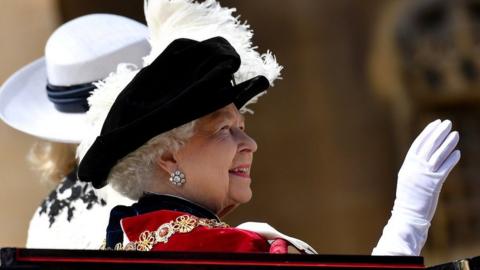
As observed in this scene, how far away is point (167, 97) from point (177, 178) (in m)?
0.18

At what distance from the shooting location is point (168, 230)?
336cm

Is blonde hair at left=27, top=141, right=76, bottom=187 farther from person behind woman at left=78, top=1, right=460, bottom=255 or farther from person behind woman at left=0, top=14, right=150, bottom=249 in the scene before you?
person behind woman at left=78, top=1, right=460, bottom=255

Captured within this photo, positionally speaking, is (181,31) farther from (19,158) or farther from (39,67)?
(19,158)

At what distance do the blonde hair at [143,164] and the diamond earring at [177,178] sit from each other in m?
0.04

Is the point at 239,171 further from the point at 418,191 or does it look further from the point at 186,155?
the point at 418,191

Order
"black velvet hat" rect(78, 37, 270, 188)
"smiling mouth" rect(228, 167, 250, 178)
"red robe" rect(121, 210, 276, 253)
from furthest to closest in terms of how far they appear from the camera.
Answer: "smiling mouth" rect(228, 167, 250, 178)
"black velvet hat" rect(78, 37, 270, 188)
"red robe" rect(121, 210, 276, 253)

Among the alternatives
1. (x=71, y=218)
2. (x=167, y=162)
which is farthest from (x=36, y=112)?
(x=167, y=162)

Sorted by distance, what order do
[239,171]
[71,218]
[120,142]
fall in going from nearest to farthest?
[120,142] < [239,171] < [71,218]

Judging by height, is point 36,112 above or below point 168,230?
below

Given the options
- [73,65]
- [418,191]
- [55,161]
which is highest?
[418,191]

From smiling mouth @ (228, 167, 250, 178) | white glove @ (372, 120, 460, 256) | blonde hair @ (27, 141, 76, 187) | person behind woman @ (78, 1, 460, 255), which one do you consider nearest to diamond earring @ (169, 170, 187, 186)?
person behind woman @ (78, 1, 460, 255)

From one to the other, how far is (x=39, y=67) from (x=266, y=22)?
2.20m

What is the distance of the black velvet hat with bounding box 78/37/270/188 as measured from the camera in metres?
3.39

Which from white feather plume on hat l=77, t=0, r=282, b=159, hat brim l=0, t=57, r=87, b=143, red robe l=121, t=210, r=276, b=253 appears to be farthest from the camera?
hat brim l=0, t=57, r=87, b=143
